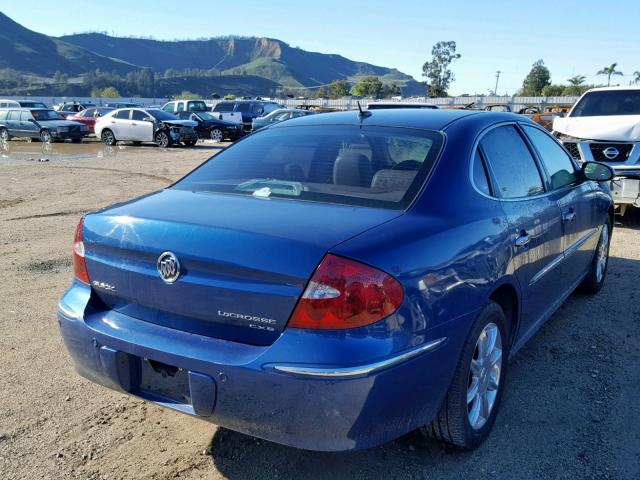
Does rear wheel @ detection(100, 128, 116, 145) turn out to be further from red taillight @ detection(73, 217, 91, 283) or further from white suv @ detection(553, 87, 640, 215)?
red taillight @ detection(73, 217, 91, 283)

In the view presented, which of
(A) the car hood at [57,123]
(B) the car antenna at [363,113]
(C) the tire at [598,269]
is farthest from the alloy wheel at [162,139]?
(B) the car antenna at [363,113]

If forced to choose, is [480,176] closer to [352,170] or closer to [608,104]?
[352,170]

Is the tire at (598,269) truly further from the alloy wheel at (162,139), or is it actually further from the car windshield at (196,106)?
the car windshield at (196,106)

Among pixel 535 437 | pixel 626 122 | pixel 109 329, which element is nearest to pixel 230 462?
pixel 109 329

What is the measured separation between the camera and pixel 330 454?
294 centimetres

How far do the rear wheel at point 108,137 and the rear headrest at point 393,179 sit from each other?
23681 mm

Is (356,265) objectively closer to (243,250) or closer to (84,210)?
(243,250)

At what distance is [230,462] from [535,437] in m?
1.59

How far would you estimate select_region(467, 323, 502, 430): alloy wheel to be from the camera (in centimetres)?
296

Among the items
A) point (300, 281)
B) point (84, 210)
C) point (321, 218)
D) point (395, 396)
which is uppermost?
point (321, 218)

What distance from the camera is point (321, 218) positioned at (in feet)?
8.44

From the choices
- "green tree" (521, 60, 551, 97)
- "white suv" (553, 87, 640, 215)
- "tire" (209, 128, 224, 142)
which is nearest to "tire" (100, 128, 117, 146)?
"tire" (209, 128, 224, 142)

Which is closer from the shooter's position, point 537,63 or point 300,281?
point 300,281

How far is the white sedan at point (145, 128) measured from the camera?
23125 millimetres
